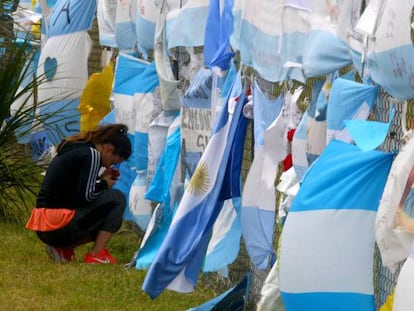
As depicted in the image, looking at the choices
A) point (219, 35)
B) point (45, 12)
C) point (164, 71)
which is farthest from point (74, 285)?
point (45, 12)

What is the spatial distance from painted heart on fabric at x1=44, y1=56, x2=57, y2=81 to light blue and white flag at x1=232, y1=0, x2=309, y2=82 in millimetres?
4888

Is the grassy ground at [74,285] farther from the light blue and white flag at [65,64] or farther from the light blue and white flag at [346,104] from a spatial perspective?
the light blue and white flag at [346,104]

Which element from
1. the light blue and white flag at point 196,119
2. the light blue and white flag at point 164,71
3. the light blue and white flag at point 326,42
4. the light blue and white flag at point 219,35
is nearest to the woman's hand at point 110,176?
the light blue and white flag at point 164,71

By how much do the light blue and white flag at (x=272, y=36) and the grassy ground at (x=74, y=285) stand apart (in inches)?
67.8

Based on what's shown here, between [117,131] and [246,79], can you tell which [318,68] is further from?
[117,131]

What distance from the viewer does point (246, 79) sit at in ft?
19.6

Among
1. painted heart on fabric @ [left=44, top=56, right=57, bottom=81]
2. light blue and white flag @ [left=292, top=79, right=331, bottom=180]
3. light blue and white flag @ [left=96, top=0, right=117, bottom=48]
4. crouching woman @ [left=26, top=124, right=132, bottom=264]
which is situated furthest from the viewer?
painted heart on fabric @ [left=44, top=56, right=57, bottom=81]

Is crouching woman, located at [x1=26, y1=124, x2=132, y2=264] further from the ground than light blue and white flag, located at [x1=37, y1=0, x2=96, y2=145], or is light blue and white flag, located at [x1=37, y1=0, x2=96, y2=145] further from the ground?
light blue and white flag, located at [x1=37, y1=0, x2=96, y2=145]

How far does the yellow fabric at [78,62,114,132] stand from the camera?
963 cm

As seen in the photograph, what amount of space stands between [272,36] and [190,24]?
1524mm

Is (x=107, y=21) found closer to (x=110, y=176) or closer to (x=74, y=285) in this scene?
(x=110, y=176)

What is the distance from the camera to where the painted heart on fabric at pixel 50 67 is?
34.8 ft

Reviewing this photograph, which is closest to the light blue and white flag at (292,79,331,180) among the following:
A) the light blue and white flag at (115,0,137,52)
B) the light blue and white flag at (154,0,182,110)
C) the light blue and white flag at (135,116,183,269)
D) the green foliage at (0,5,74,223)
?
the light blue and white flag at (135,116,183,269)

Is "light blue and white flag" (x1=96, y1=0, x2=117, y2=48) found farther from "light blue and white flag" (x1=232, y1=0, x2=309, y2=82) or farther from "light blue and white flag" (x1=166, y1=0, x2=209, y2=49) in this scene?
"light blue and white flag" (x1=232, y1=0, x2=309, y2=82)
